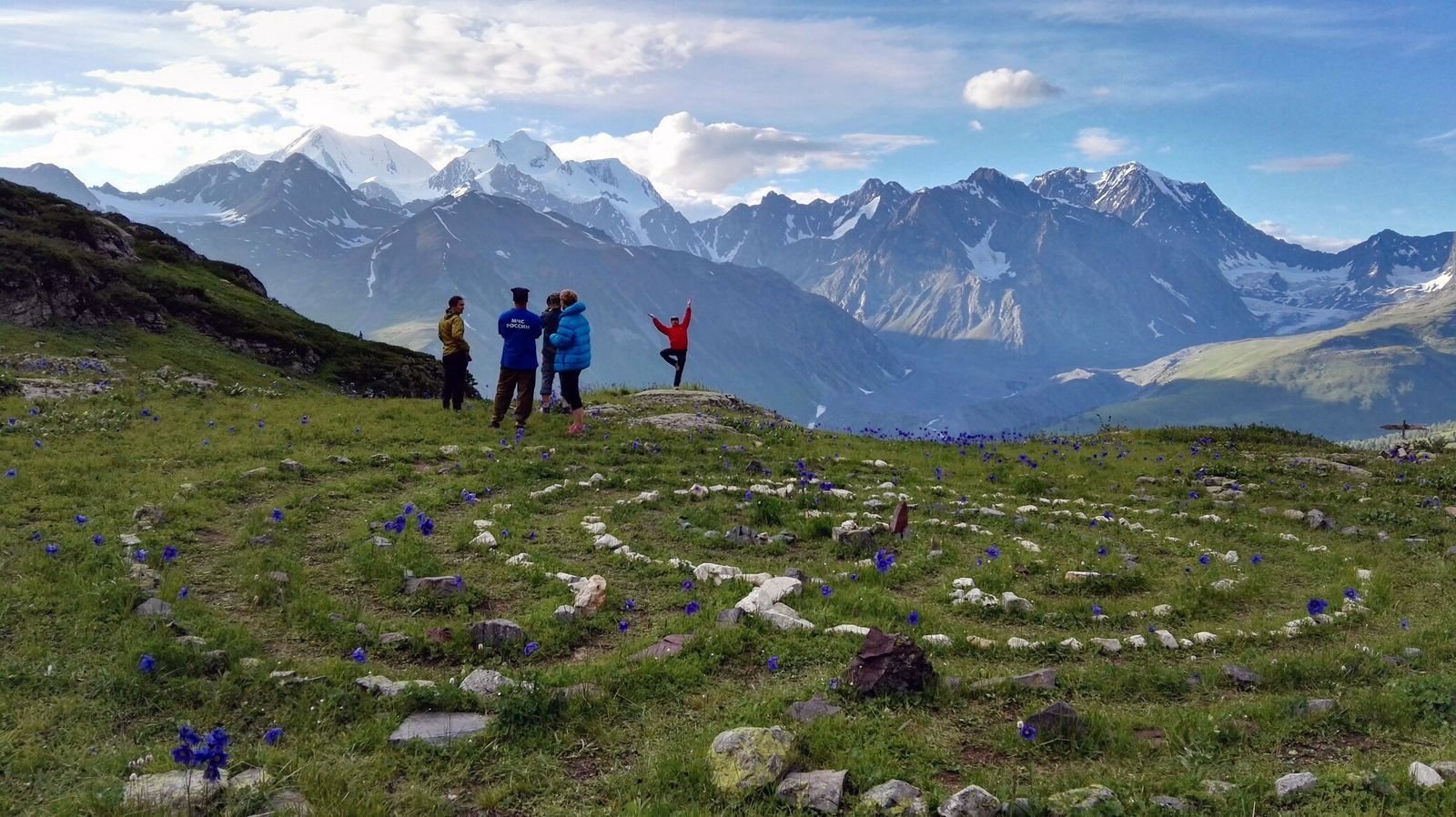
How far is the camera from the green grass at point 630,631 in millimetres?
6652

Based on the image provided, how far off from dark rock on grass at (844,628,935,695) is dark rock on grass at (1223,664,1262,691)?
3488 millimetres

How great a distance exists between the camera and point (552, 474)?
17.8m

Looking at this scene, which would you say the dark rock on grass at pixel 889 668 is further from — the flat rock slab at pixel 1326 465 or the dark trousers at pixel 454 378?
the flat rock slab at pixel 1326 465

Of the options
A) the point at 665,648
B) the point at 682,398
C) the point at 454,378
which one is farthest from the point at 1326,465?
the point at 454,378

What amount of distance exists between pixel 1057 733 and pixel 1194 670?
9.56 feet

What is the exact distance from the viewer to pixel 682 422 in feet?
83.9

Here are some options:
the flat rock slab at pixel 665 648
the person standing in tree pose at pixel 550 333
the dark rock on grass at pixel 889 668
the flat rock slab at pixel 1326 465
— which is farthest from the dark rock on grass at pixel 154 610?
the flat rock slab at pixel 1326 465

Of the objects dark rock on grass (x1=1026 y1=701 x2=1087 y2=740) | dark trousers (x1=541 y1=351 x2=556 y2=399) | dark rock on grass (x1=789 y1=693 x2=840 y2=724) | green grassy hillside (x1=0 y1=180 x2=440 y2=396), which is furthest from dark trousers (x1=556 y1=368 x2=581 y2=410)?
dark rock on grass (x1=1026 y1=701 x2=1087 y2=740)

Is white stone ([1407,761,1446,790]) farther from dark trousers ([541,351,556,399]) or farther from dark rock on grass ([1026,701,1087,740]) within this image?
dark trousers ([541,351,556,399])

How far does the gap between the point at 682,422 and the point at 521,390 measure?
5.28 m

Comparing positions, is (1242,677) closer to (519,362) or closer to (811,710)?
(811,710)


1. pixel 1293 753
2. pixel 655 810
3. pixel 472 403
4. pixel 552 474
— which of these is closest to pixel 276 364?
pixel 472 403

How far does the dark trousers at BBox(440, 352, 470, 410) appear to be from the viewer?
25250mm

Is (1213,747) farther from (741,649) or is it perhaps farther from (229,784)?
(229,784)
